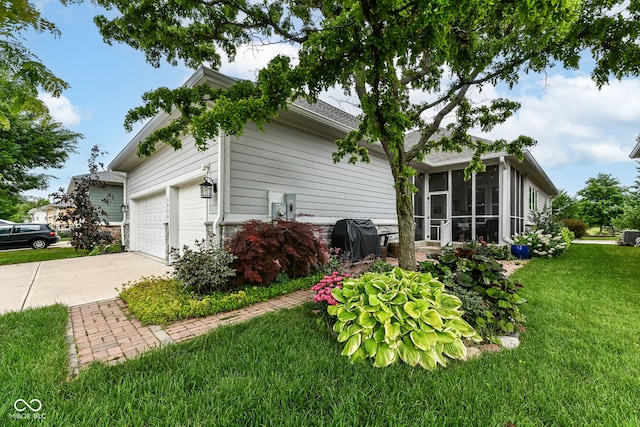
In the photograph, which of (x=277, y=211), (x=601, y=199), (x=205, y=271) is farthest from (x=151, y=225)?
(x=601, y=199)

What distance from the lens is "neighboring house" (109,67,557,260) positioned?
5426mm

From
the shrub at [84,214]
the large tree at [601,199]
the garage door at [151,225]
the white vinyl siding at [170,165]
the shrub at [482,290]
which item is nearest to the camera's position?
the shrub at [482,290]

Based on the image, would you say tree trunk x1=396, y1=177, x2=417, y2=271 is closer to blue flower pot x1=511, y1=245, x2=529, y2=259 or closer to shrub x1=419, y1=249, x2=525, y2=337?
shrub x1=419, y1=249, x2=525, y2=337

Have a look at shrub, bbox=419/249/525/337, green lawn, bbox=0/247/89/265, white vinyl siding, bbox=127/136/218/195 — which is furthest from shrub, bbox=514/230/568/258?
green lawn, bbox=0/247/89/265

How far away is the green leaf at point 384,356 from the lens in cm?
220

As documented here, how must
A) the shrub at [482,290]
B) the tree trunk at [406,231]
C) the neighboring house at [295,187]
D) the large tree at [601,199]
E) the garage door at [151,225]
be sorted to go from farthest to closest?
the large tree at [601,199]
the garage door at [151,225]
the neighboring house at [295,187]
the tree trunk at [406,231]
the shrub at [482,290]

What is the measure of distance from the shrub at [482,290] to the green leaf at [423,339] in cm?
84

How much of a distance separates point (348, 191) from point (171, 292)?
519 cm

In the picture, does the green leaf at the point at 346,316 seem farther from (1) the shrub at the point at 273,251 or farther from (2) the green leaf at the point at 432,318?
(1) the shrub at the point at 273,251

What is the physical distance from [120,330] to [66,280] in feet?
13.1

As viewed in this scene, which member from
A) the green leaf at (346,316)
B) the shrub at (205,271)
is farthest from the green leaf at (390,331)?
the shrub at (205,271)

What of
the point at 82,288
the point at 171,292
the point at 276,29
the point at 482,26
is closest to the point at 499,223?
the point at 482,26

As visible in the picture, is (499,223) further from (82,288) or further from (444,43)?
(82,288)

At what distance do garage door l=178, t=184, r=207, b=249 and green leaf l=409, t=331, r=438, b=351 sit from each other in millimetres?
4945
